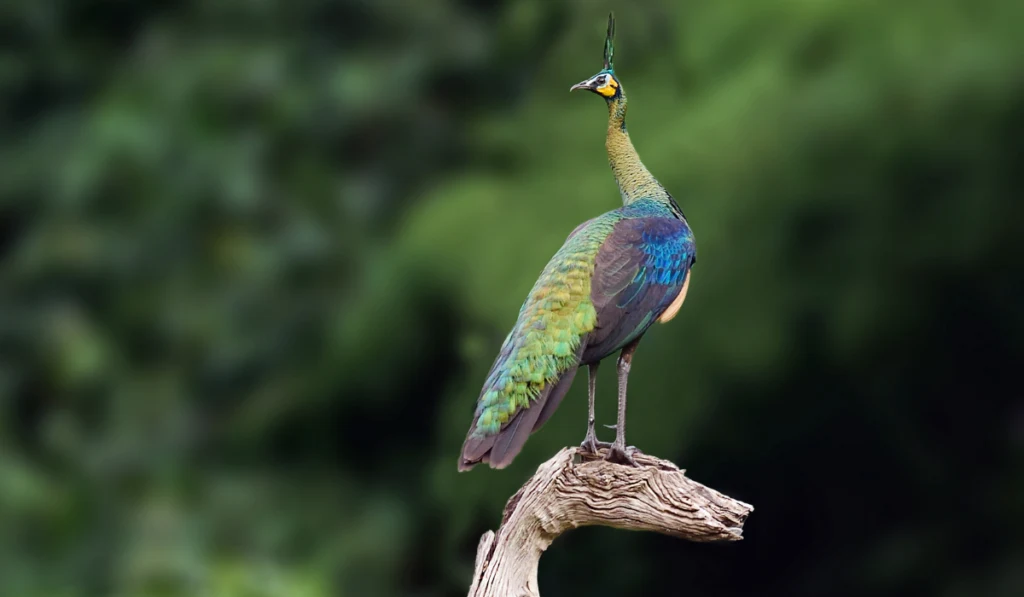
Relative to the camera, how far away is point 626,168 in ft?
11.3

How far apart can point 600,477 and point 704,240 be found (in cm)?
253

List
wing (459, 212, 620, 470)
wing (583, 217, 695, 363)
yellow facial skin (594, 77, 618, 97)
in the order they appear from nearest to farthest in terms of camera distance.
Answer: wing (459, 212, 620, 470)
wing (583, 217, 695, 363)
yellow facial skin (594, 77, 618, 97)

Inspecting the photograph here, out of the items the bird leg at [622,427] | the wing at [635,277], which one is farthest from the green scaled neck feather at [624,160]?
the bird leg at [622,427]

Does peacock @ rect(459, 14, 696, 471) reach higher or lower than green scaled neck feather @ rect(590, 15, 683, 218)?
lower

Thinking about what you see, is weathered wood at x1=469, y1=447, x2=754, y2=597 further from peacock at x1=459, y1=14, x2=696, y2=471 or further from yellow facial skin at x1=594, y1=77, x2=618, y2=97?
yellow facial skin at x1=594, y1=77, x2=618, y2=97

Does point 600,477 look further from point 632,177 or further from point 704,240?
point 704,240

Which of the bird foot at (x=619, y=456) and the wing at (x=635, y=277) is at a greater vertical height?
the wing at (x=635, y=277)

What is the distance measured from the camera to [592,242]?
3209 millimetres

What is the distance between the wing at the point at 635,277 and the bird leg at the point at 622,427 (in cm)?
8

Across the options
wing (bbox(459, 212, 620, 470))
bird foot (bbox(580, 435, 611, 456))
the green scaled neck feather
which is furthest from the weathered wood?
the green scaled neck feather

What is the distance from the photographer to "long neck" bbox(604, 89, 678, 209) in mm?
3402

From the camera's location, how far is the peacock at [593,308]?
2.94m

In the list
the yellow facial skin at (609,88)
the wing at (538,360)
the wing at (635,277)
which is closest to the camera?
the wing at (538,360)

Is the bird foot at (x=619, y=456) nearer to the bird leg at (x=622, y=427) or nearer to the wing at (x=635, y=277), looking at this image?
the bird leg at (x=622, y=427)
